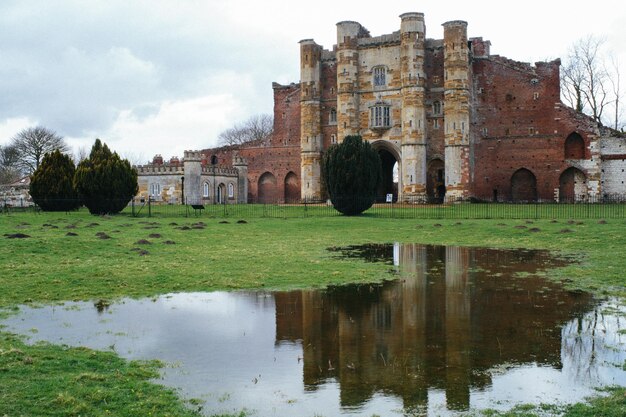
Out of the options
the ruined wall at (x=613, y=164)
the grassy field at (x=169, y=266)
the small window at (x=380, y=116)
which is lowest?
the grassy field at (x=169, y=266)

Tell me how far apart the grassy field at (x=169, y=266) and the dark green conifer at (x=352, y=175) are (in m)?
4.87

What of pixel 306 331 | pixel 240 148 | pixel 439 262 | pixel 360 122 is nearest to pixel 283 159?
pixel 240 148

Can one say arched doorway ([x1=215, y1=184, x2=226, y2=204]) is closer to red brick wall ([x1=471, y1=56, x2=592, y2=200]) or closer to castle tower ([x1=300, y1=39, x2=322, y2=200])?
castle tower ([x1=300, y1=39, x2=322, y2=200])

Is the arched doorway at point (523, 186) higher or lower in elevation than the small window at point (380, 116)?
lower

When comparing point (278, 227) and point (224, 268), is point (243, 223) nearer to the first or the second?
point (278, 227)

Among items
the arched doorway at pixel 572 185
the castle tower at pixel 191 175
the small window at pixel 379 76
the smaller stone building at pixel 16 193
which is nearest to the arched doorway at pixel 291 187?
the castle tower at pixel 191 175

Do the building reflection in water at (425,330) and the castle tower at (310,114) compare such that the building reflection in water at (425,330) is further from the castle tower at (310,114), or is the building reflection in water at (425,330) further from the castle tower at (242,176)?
the castle tower at (242,176)

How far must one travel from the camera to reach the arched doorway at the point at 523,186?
54.5 metres

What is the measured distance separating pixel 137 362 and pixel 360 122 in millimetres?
49907

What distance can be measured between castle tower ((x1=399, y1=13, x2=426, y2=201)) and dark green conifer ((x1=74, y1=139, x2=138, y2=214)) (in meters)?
23.9

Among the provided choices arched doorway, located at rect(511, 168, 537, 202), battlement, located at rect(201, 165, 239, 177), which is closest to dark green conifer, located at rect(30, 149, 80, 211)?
battlement, located at rect(201, 165, 239, 177)

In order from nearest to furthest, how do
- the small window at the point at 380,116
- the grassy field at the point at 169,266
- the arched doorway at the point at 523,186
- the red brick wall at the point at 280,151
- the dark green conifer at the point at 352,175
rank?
the grassy field at the point at 169,266
the dark green conifer at the point at 352,175
the arched doorway at the point at 523,186
the small window at the point at 380,116
the red brick wall at the point at 280,151

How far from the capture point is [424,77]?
5369 centimetres

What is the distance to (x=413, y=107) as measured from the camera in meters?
53.1
